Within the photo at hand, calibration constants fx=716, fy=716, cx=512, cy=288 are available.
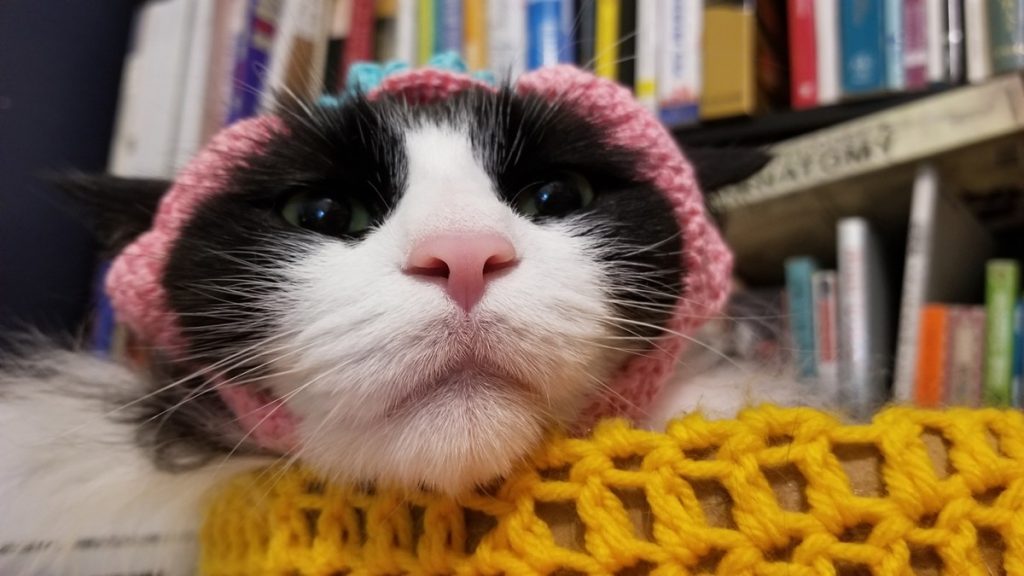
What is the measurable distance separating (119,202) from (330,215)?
217 mm

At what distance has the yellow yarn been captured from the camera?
0.32 m

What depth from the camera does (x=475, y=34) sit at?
114cm

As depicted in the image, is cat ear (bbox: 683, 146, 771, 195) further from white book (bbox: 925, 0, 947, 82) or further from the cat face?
white book (bbox: 925, 0, 947, 82)

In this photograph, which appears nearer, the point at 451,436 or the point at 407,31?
the point at 451,436

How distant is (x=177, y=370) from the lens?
1.72 feet

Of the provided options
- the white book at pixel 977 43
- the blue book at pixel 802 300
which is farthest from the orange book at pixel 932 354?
the white book at pixel 977 43

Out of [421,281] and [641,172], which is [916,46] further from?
[421,281]

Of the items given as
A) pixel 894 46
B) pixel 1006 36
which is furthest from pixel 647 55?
pixel 1006 36

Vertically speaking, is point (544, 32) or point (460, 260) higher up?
point (544, 32)

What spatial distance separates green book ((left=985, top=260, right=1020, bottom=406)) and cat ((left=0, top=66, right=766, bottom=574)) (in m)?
0.54

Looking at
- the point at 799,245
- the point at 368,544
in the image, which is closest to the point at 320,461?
the point at 368,544

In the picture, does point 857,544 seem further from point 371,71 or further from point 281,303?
point 371,71

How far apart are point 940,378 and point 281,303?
826mm

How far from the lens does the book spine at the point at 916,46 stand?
921 millimetres
